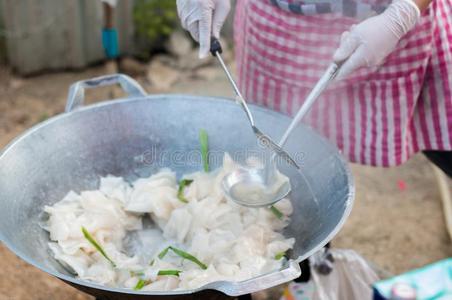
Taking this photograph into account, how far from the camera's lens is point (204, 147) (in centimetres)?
233

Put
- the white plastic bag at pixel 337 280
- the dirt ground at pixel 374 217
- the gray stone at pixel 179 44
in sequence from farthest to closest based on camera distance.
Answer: the gray stone at pixel 179 44, the dirt ground at pixel 374 217, the white plastic bag at pixel 337 280

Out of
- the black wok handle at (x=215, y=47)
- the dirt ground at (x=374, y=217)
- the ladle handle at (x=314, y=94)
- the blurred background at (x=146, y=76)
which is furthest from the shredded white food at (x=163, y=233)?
the blurred background at (x=146, y=76)

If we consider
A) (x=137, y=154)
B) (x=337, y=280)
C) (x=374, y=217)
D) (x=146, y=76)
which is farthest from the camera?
(x=146, y=76)

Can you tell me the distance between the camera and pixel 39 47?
502 centimetres

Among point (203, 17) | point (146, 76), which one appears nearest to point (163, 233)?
point (203, 17)

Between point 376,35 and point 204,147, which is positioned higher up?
point 376,35

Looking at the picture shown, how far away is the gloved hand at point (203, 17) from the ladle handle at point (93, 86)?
312mm

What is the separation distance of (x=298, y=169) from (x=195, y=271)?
578mm

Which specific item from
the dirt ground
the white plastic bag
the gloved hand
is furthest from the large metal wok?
the dirt ground

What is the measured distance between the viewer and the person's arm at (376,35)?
2.03 metres

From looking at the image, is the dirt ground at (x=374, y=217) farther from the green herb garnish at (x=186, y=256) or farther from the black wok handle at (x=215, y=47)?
the black wok handle at (x=215, y=47)

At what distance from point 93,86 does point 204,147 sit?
1.66 ft

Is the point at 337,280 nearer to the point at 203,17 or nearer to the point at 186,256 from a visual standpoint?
the point at 186,256

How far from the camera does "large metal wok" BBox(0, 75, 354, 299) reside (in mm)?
1928
